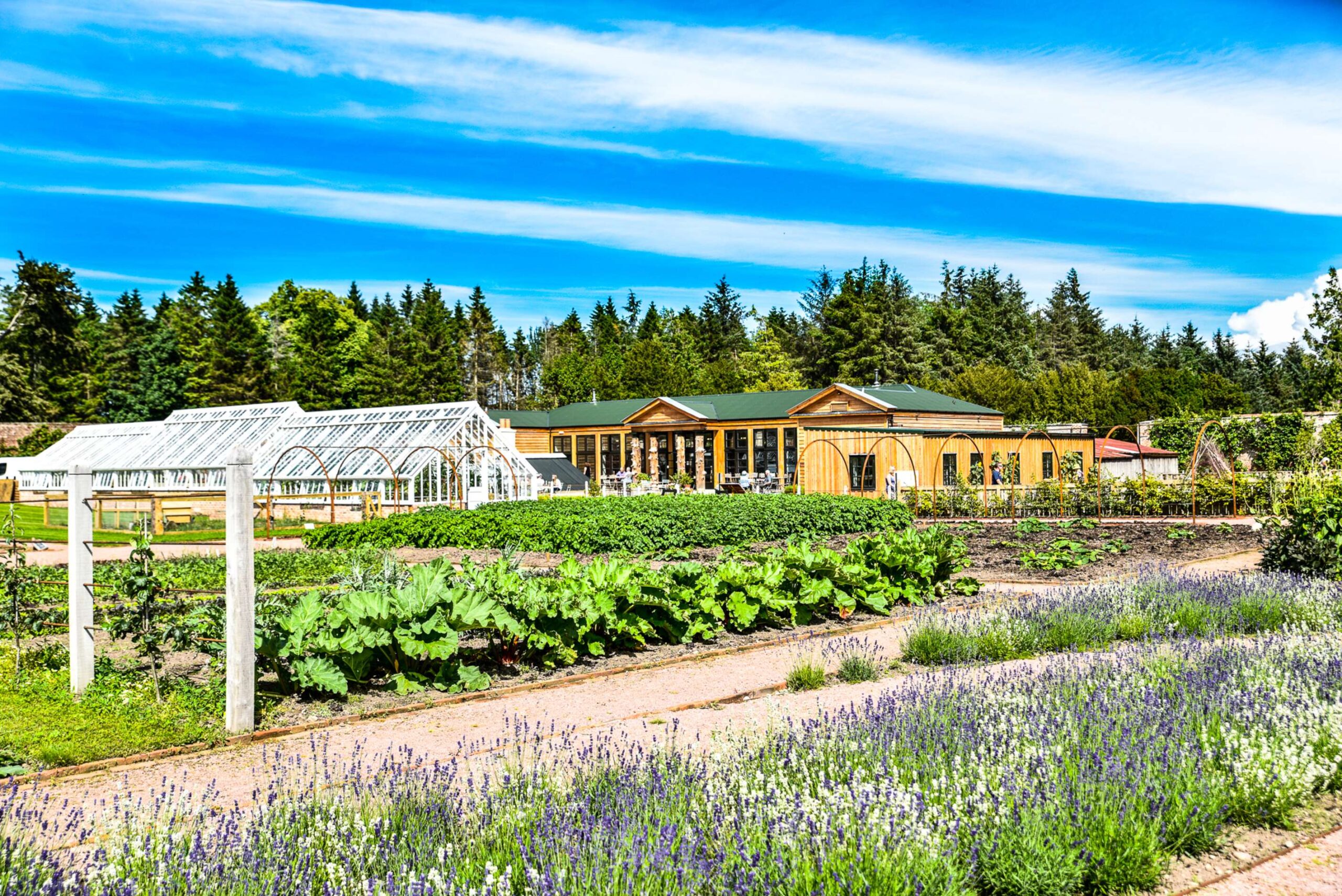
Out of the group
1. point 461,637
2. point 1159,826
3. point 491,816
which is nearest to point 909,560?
point 461,637

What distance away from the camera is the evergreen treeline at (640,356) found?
51.8 metres

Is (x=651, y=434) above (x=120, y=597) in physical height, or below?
above

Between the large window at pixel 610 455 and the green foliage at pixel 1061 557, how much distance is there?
30.9m

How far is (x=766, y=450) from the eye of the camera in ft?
130

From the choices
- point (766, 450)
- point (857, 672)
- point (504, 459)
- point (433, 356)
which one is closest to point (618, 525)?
point (857, 672)

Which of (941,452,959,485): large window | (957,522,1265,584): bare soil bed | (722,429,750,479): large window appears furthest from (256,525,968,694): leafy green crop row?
(722,429,750,479): large window

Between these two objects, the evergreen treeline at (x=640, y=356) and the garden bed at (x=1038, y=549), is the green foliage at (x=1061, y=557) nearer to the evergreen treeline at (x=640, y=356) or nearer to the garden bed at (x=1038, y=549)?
the garden bed at (x=1038, y=549)

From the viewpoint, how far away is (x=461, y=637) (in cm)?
830

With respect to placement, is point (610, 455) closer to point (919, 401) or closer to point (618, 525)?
point (919, 401)

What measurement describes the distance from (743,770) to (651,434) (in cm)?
3817

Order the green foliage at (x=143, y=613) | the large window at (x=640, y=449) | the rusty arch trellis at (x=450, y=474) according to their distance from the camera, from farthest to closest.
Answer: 1. the large window at (x=640, y=449)
2. the rusty arch trellis at (x=450, y=474)
3. the green foliage at (x=143, y=613)

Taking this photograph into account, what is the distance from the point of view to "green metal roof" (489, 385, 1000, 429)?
129ft

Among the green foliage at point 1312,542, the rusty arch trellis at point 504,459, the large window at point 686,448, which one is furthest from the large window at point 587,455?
the green foliage at point 1312,542

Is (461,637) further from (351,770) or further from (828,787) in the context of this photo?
(828,787)
